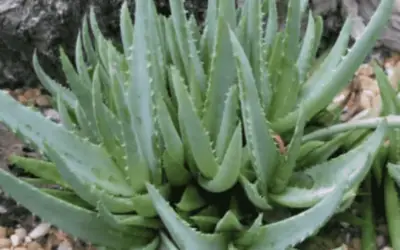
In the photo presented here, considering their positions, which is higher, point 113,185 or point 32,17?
point 32,17

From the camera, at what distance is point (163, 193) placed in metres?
1.25

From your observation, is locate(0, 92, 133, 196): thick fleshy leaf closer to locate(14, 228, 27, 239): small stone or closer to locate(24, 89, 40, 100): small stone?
locate(14, 228, 27, 239): small stone

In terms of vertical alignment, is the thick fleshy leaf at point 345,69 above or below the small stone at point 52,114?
above

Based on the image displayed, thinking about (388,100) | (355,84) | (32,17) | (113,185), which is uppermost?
(32,17)

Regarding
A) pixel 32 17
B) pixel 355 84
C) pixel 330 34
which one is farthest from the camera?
pixel 330 34

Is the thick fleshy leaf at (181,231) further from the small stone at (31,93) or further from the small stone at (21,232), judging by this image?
the small stone at (31,93)

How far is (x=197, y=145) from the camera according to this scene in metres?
1.16

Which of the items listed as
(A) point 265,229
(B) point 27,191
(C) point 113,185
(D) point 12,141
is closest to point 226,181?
(A) point 265,229

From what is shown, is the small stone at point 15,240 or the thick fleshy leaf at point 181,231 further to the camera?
the small stone at point 15,240

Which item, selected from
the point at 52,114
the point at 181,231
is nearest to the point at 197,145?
the point at 181,231

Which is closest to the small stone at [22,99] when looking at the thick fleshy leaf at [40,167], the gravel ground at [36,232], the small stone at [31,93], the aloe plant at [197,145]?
the small stone at [31,93]

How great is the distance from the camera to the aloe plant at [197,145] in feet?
3.67

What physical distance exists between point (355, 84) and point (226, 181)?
2.68 feet

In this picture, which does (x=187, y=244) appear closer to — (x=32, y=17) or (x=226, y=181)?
(x=226, y=181)
